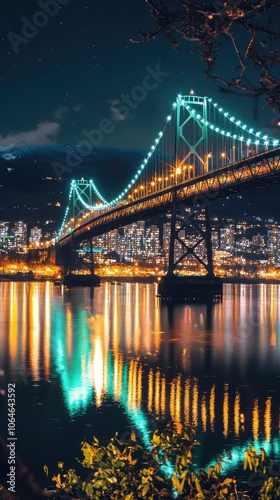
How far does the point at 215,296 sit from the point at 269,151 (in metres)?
14.6

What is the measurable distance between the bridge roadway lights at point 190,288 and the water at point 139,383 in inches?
543

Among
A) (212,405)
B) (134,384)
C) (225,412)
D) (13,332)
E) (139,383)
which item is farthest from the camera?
(13,332)

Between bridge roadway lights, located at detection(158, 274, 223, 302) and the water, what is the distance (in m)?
13.8

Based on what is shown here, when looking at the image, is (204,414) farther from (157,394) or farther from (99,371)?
(99,371)

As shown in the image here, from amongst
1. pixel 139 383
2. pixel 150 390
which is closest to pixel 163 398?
pixel 150 390

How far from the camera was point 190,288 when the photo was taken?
45125 millimetres

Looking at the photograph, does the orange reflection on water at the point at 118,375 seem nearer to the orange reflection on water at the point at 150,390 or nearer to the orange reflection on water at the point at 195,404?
the orange reflection on water at the point at 150,390

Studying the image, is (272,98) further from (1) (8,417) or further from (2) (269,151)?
(2) (269,151)

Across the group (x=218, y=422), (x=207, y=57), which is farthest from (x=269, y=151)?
(x=207, y=57)

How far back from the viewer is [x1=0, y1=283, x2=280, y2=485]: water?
10.0 metres

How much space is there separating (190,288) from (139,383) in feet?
99.2

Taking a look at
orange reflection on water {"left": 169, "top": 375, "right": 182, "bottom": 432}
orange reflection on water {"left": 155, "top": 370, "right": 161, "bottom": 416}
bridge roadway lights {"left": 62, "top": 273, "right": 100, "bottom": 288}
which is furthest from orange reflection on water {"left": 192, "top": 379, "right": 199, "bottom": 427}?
bridge roadway lights {"left": 62, "top": 273, "right": 100, "bottom": 288}

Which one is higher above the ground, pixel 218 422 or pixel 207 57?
pixel 207 57

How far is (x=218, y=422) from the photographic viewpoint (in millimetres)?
11008
